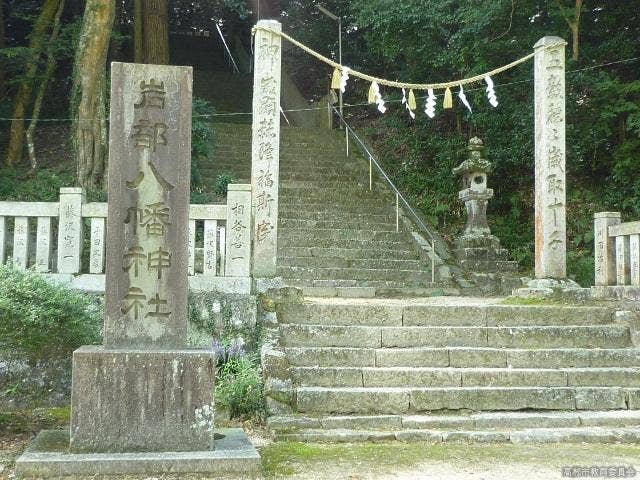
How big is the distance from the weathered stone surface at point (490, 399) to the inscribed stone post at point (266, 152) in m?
2.47

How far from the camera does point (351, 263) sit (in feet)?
36.0

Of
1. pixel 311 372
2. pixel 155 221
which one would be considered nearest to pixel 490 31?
pixel 311 372

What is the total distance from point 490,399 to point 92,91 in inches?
337

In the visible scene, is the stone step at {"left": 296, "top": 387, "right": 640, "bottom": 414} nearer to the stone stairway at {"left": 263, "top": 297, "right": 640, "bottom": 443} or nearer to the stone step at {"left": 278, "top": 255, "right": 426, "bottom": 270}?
the stone stairway at {"left": 263, "top": 297, "right": 640, "bottom": 443}

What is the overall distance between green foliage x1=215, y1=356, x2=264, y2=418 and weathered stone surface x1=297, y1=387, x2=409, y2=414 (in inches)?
15.6

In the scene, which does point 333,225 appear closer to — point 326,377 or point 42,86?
point 326,377

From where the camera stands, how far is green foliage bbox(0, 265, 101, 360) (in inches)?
193

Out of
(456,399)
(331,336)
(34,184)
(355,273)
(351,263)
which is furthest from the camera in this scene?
(34,184)

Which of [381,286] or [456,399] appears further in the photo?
[381,286]

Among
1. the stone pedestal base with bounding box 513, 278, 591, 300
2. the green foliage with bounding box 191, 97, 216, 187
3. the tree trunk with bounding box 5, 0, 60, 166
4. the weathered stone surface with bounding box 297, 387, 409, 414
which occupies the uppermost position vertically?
the tree trunk with bounding box 5, 0, 60, 166

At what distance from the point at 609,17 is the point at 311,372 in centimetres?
1108

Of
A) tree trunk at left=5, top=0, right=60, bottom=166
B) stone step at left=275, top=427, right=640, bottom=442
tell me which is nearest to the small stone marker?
stone step at left=275, top=427, right=640, bottom=442

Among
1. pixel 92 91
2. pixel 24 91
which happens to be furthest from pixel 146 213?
pixel 24 91

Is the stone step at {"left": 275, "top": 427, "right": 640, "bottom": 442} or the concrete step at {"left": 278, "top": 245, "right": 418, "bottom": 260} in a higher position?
the concrete step at {"left": 278, "top": 245, "right": 418, "bottom": 260}
